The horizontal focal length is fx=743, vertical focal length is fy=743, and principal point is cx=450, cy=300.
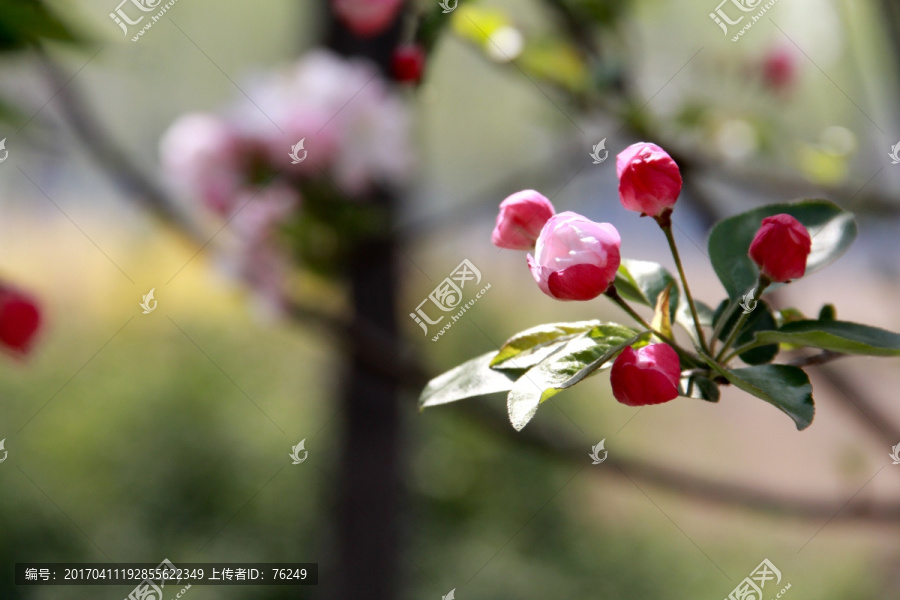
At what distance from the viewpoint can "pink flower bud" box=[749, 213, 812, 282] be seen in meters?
0.42

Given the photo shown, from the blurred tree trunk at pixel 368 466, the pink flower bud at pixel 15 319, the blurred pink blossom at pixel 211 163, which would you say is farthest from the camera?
the blurred tree trunk at pixel 368 466

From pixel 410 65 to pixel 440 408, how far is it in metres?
1.94

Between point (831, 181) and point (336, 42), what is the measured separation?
4.26ft

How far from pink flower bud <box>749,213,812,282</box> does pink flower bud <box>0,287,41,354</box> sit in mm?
722

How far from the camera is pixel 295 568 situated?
282 cm

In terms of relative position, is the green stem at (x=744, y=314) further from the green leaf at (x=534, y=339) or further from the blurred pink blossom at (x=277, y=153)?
the blurred pink blossom at (x=277, y=153)

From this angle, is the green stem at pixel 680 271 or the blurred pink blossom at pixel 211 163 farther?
the blurred pink blossom at pixel 211 163

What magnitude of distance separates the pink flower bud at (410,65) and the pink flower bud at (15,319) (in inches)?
19.3

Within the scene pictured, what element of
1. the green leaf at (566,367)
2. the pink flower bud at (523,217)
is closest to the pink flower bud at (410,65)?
the pink flower bud at (523,217)

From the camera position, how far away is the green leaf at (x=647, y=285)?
0.49 m

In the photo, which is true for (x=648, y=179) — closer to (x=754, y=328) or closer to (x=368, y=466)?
(x=754, y=328)

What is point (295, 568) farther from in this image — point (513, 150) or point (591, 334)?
point (591, 334)

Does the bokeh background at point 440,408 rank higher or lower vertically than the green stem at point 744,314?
higher

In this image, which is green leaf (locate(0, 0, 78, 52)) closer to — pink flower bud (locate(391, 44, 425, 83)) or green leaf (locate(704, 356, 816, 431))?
pink flower bud (locate(391, 44, 425, 83))
